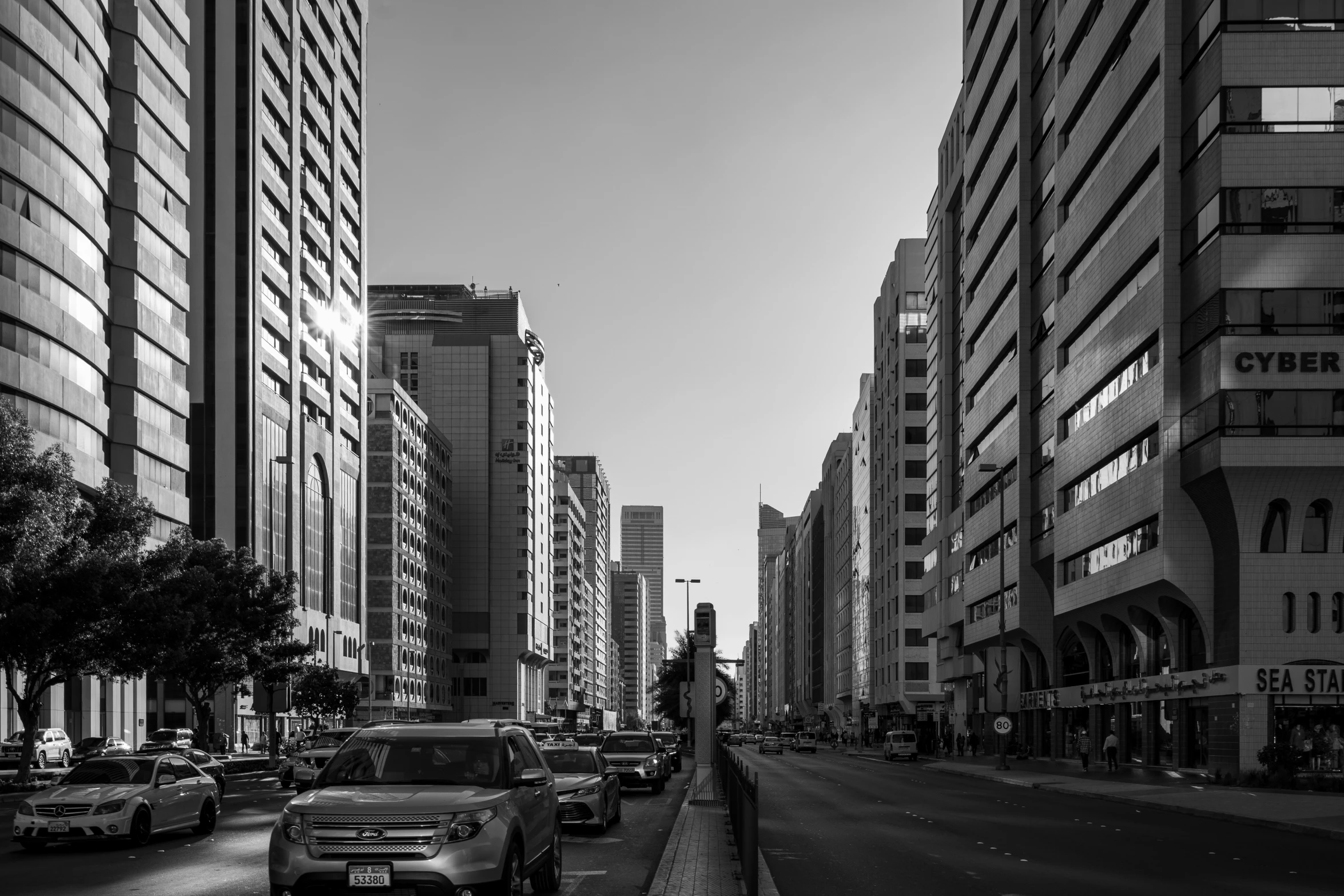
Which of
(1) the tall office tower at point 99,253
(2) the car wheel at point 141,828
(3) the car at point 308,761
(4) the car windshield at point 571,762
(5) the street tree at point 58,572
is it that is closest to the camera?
(2) the car wheel at point 141,828

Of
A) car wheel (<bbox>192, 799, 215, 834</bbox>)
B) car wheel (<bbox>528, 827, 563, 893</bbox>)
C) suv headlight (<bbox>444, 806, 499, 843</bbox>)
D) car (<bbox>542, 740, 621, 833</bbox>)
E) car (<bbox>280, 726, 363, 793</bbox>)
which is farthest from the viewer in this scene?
car (<bbox>280, 726, 363, 793</bbox>)

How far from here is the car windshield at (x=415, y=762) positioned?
13.0 meters

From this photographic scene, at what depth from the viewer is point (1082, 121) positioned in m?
62.3

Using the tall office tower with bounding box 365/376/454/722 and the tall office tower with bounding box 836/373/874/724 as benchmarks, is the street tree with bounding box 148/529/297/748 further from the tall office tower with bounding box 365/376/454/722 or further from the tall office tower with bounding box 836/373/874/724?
the tall office tower with bounding box 836/373/874/724

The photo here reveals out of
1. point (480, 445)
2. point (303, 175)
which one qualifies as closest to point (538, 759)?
point (303, 175)

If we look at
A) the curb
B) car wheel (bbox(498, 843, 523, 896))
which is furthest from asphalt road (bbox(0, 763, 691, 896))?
the curb

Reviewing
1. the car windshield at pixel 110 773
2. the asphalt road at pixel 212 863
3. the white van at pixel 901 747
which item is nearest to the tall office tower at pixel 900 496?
the white van at pixel 901 747

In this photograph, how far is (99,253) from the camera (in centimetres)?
6800

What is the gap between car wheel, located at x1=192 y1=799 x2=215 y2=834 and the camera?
78.3 ft

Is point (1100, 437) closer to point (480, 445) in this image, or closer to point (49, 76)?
point (49, 76)

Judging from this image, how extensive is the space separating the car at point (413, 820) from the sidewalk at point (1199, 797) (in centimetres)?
1691

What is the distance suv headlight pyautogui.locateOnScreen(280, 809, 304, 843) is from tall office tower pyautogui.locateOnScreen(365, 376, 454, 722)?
9376cm

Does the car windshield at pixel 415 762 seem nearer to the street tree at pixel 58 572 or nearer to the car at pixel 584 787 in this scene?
the car at pixel 584 787

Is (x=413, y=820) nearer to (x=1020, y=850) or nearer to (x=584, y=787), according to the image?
(x=584, y=787)
